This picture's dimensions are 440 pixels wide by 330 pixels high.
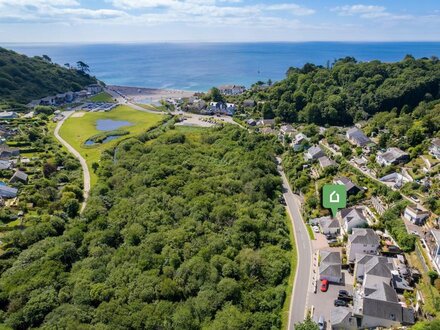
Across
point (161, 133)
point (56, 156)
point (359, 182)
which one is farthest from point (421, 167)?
point (56, 156)

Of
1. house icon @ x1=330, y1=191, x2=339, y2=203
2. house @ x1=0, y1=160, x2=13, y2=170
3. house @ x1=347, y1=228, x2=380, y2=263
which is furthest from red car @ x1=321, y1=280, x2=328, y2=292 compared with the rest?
house @ x1=0, y1=160, x2=13, y2=170

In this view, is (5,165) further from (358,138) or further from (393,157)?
(393,157)

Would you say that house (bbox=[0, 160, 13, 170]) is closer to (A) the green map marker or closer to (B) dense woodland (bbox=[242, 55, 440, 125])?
(A) the green map marker

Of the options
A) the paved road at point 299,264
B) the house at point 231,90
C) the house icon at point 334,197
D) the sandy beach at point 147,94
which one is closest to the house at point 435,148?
the house icon at point 334,197

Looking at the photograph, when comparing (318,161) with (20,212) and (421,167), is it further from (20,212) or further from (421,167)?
(20,212)

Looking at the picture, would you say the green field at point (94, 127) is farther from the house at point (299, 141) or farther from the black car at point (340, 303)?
the black car at point (340, 303)
